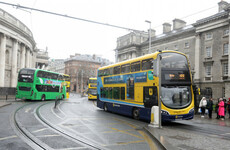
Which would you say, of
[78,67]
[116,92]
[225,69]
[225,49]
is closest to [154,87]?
[116,92]

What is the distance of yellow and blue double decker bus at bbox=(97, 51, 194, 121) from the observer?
11922 mm

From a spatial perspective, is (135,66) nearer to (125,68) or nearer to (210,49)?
(125,68)

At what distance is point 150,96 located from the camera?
12.7 metres

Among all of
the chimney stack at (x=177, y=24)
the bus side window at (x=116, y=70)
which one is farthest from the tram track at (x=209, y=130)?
the chimney stack at (x=177, y=24)

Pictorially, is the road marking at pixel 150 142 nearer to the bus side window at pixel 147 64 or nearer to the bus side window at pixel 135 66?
the bus side window at pixel 147 64

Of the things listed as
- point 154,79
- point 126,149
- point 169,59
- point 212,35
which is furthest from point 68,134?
point 212,35

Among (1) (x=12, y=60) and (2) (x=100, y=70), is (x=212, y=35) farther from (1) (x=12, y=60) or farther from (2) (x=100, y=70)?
(1) (x=12, y=60)

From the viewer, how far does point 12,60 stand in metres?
40.3

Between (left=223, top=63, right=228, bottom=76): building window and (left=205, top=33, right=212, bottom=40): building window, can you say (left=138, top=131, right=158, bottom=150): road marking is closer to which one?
(left=223, top=63, right=228, bottom=76): building window

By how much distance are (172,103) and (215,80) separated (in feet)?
92.4

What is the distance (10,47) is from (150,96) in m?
35.7

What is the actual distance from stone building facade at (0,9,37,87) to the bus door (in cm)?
3028

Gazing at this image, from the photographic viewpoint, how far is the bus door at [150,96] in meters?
12.3

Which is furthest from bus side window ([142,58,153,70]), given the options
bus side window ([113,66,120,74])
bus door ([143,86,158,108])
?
bus side window ([113,66,120,74])
